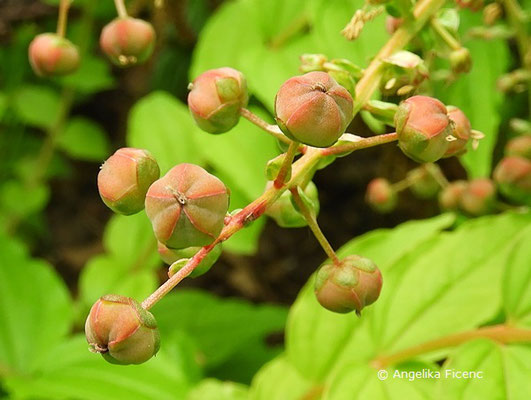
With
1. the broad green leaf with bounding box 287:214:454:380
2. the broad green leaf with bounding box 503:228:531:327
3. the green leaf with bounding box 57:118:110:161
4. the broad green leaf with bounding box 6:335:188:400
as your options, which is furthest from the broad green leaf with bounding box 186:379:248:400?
the green leaf with bounding box 57:118:110:161

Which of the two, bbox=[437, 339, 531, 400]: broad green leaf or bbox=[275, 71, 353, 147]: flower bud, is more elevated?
bbox=[275, 71, 353, 147]: flower bud

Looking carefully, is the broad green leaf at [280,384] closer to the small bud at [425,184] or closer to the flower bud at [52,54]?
the small bud at [425,184]

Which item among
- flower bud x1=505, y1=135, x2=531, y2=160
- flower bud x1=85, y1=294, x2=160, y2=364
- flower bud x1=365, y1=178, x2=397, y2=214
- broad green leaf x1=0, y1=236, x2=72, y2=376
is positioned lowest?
broad green leaf x1=0, y1=236, x2=72, y2=376

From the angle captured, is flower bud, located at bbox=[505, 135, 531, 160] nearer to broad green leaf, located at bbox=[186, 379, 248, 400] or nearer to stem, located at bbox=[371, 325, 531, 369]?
stem, located at bbox=[371, 325, 531, 369]

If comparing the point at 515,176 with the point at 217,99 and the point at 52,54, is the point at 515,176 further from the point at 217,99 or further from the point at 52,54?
the point at 52,54

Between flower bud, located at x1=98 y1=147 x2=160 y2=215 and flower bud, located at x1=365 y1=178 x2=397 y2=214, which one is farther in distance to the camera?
flower bud, located at x1=365 y1=178 x2=397 y2=214

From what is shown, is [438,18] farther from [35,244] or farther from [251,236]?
[35,244]

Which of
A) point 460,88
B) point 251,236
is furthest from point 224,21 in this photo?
point 460,88

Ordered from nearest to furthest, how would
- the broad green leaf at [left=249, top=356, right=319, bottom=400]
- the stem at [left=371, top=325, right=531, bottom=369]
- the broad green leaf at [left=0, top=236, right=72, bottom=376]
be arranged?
1. the stem at [left=371, top=325, right=531, bottom=369]
2. the broad green leaf at [left=249, top=356, right=319, bottom=400]
3. the broad green leaf at [left=0, top=236, right=72, bottom=376]
